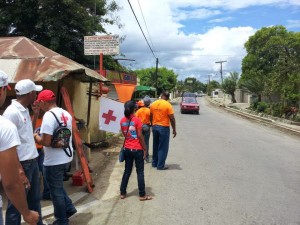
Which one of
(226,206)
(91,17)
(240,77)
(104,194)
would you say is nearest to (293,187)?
(226,206)

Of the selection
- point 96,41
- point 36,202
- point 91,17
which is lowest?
point 36,202

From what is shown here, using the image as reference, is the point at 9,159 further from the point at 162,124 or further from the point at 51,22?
the point at 51,22

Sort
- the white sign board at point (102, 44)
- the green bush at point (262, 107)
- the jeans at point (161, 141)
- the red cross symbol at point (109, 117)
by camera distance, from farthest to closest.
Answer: the green bush at point (262, 107)
the white sign board at point (102, 44)
the red cross symbol at point (109, 117)
the jeans at point (161, 141)

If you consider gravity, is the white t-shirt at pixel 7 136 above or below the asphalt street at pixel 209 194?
above

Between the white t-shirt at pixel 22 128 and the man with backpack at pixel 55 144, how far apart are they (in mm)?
564

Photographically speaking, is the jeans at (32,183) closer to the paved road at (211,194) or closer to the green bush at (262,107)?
the paved road at (211,194)

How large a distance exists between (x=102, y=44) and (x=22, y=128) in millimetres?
7544

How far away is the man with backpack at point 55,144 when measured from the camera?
4.70 metres

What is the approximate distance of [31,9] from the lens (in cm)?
1645

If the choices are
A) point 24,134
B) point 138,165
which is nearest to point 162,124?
point 138,165

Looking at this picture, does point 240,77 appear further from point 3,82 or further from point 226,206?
point 3,82

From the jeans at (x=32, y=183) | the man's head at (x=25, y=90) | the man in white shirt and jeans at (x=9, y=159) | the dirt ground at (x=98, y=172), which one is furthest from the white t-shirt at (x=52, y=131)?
the man in white shirt and jeans at (x=9, y=159)

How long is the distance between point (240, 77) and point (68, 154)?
169 feet

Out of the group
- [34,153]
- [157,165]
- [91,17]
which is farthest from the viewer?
[91,17]
